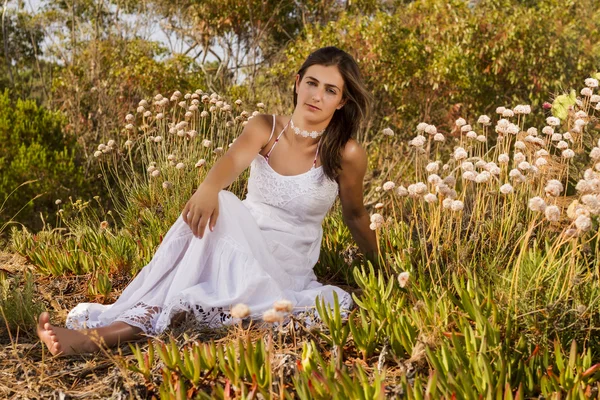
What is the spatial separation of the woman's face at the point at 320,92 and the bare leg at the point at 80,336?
134cm

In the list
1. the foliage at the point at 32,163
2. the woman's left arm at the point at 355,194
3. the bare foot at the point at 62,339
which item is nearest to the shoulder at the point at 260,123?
the woman's left arm at the point at 355,194

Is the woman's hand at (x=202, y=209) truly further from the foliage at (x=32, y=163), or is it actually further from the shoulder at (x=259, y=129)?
the foliage at (x=32, y=163)

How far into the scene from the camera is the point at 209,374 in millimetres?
2307

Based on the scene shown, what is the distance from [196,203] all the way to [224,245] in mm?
238

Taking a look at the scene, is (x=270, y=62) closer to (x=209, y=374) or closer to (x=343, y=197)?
(x=343, y=197)

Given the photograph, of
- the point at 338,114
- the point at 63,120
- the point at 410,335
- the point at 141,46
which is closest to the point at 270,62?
the point at 141,46

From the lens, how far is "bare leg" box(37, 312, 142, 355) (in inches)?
101

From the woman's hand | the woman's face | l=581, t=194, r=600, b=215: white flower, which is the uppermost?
the woman's face

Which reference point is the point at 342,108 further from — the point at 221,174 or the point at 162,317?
the point at 162,317

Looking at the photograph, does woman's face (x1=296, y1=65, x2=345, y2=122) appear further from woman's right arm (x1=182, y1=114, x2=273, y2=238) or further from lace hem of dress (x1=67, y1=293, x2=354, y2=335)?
lace hem of dress (x1=67, y1=293, x2=354, y2=335)

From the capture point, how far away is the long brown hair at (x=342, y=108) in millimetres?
3252

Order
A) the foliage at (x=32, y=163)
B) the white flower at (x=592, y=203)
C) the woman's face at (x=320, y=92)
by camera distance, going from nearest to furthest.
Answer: the white flower at (x=592, y=203) → the woman's face at (x=320, y=92) → the foliage at (x=32, y=163)

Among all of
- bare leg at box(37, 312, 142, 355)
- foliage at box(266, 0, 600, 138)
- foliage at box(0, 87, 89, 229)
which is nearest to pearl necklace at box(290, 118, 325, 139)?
bare leg at box(37, 312, 142, 355)

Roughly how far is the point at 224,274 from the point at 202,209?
31cm
